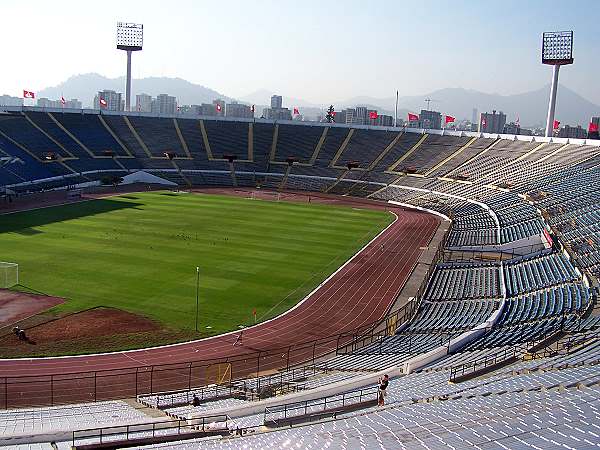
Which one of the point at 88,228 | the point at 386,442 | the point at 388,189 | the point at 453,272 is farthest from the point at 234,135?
the point at 386,442

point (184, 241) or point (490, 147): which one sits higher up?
point (490, 147)

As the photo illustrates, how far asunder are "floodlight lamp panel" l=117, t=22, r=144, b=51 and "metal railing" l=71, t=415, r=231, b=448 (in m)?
99.7

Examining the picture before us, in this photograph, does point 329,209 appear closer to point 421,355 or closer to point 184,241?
point 184,241

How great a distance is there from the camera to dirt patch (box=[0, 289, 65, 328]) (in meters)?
31.0

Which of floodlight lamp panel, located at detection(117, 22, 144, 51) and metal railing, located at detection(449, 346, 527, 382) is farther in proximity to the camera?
floodlight lamp panel, located at detection(117, 22, 144, 51)

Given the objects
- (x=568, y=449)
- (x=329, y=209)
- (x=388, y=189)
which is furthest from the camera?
(x=388, y=189)

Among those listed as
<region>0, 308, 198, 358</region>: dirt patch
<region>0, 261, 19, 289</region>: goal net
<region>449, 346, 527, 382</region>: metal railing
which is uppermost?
<region>449, 346, 527, 382</region>: metal railing

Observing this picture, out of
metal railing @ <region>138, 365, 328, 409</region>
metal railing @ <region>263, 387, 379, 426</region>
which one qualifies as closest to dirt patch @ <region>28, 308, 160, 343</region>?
metal railing @ <region>138, 365, 328, 409</region>

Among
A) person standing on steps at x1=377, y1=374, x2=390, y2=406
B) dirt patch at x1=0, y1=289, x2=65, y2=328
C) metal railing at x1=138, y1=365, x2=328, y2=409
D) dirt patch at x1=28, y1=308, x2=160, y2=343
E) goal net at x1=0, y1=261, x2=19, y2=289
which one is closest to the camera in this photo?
person standing on steps at x1=377, y1=374, x2=390, y2=406

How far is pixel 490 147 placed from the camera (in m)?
91.3

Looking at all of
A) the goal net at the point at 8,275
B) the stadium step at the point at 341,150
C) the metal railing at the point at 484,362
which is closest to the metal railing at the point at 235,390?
the metal railing at the point at 484,362

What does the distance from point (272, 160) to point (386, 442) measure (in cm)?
8553

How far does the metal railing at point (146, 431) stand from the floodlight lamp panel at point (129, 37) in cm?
9973

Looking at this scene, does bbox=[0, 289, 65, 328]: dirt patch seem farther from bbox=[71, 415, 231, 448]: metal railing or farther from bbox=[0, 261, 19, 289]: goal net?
bbox=[71, 415, 231, 448]: metal railing
